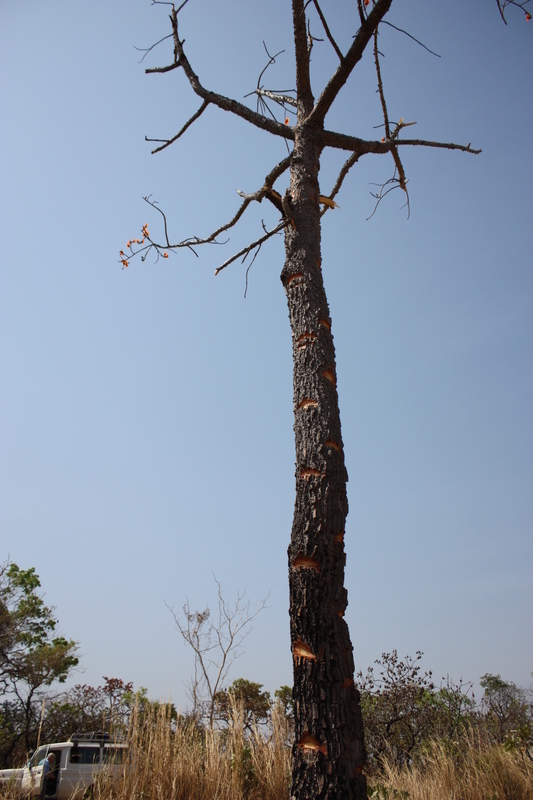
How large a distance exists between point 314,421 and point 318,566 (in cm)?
67

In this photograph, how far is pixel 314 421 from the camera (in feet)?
8.08

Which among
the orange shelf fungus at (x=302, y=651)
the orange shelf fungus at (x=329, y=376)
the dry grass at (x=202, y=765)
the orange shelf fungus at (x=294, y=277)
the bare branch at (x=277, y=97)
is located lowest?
the dry grass at (x=202, y=765)

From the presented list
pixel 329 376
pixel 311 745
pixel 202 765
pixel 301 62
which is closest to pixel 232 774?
pixel 202 765

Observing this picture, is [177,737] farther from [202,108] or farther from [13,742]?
[13,742]

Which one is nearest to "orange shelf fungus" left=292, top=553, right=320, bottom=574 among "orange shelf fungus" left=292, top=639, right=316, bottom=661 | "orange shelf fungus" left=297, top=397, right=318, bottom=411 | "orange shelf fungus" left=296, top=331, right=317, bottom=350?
"orange shelf fungus" left=292, top=639, right=316, bottom=661

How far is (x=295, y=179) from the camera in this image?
326 cm

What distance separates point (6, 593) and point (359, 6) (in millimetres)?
15328

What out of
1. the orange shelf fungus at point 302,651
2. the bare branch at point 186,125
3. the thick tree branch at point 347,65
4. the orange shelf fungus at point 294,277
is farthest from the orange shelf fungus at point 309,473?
the bare branch at point 186,125

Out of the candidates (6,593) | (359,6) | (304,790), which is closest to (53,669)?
(6,593)

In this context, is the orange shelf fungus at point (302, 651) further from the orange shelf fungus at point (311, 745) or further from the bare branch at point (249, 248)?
the bare branch at point (249, 248)

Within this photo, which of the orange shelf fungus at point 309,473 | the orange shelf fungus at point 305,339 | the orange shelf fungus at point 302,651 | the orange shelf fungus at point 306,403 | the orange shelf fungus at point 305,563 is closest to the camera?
the orange shelf fungus at point 302,651

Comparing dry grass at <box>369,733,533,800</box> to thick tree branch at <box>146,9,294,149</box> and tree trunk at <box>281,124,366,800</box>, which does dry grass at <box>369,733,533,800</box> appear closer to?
tree trunk at <box>281,124,366,800</box>

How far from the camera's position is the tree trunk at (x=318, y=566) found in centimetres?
183

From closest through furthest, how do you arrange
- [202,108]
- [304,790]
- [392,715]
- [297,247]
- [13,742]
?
[304,790] < [297,247] < [202,108] < [392,715] < [13,742]
